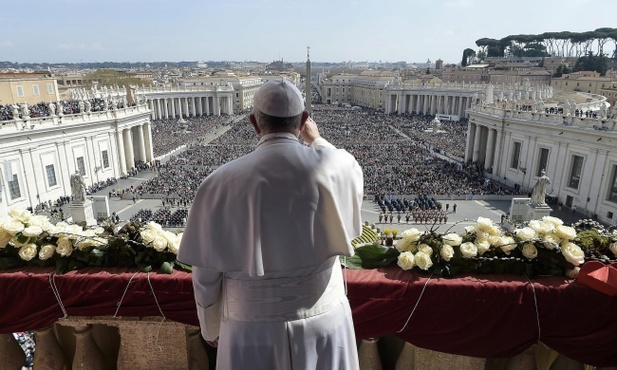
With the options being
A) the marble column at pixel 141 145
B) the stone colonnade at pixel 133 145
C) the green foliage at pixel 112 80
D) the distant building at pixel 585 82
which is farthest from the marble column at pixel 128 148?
the distant building at pixel 585 82

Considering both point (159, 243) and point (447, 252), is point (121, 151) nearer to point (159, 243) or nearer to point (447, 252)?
point (159, 243)

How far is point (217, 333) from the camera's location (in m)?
2.72

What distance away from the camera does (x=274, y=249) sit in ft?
7.55

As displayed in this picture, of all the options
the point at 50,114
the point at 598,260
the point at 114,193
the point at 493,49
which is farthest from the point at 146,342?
the point at 493,49

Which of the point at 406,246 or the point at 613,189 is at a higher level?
the point at 406,246

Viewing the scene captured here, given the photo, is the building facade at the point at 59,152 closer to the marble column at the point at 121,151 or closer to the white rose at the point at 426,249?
the marble column at the point at 121,151

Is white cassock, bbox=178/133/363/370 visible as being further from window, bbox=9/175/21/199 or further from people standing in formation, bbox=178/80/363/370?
window, bbox=9/175/21/199

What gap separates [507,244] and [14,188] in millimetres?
32498

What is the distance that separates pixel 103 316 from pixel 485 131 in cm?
4317

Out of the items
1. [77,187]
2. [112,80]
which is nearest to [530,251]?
[77,187]

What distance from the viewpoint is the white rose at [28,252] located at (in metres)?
3.81

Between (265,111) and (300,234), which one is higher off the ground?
(265,111)

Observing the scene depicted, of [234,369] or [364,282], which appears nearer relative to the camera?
[234,369]

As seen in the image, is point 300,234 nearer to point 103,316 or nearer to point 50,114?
point 103,316
